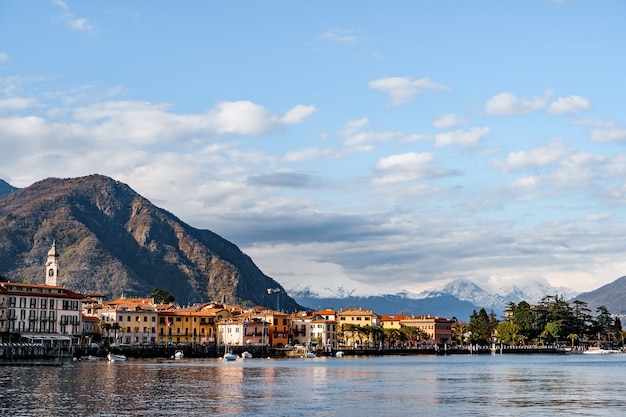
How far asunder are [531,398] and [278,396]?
20.9 m

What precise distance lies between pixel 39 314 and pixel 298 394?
3519 inches

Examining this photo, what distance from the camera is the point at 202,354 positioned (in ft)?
579

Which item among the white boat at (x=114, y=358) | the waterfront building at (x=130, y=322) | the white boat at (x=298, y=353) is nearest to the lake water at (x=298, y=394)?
the white boat at (x=114, y=358)

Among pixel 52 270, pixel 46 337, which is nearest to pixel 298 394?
pixel 46 337

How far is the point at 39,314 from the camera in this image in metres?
154

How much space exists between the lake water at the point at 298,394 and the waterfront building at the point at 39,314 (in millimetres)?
41025

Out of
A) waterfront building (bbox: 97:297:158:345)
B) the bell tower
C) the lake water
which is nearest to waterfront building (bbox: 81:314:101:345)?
waterfront building (bbox: 97:297:158:345)

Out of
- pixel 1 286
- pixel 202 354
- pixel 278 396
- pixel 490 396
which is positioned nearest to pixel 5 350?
pixel 1 286

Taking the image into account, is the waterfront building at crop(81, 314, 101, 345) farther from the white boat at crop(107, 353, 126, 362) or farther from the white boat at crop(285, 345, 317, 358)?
the white boat at crop(285, 345, 317, 358)

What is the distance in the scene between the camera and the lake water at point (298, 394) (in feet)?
205

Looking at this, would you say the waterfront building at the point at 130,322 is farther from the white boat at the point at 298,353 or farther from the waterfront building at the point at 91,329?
the white boat at the point at 298,353

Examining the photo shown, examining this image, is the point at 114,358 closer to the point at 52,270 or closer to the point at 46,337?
the point at 46,337

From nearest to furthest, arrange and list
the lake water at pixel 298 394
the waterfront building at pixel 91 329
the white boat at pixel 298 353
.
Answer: the lake water at pixel 298 394 → the waterfront building at pixel 91 329 → the white boat at pixel 298 353

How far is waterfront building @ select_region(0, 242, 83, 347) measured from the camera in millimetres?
148125
